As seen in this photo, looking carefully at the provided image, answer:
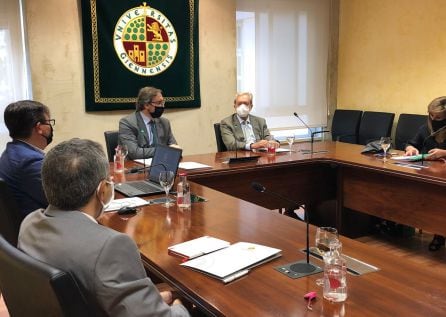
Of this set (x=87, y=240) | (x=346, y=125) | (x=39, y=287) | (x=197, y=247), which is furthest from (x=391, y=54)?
(x=39, y=287)

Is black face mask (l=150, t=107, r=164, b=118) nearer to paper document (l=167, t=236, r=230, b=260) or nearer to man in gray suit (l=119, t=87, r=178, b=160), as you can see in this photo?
man in gray suit (l=119, t=87, r=178, b=160)

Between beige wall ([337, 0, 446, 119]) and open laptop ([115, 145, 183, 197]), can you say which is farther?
beige wall ([337, 0, 446, 119])

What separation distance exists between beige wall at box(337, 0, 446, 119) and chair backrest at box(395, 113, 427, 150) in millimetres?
199

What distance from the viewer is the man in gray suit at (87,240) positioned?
1.12m

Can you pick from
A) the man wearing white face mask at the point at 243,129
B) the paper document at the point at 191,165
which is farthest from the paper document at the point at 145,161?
the man wearing white face mask at the point at 243,129

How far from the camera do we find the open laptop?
2.53 m

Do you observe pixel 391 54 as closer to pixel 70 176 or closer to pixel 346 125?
pixel 346 125

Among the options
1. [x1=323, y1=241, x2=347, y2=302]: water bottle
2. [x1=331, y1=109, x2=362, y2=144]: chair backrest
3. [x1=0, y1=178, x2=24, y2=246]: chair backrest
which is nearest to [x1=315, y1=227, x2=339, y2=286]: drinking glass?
[x1=323, y1=241, x2=347, y2=302]: water bottle

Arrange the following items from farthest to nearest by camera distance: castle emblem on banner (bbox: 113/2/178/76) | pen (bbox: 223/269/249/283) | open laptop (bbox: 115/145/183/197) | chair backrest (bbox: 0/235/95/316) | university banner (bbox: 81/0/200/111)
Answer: castle emblem on banner (bbox: 113/2/178/76) < university banner (bbox: 81/0/200/111) < open laptop (bbox: 115/145/183/197) < pen (bbox: 223/269/249/283) < chair backrest (bbox: 0/235/95/316)

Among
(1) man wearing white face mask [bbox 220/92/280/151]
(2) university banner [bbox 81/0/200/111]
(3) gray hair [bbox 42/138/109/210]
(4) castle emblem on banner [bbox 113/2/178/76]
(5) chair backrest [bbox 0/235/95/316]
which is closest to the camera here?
(5) chair backrest [bbox 0/235/95/316]

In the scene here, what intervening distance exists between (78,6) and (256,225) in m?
3.38

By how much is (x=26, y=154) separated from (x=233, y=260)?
1230 mm

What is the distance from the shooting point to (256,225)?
1970mm

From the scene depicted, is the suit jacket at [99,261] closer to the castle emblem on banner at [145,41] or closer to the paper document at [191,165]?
the paper document at [191,165]
